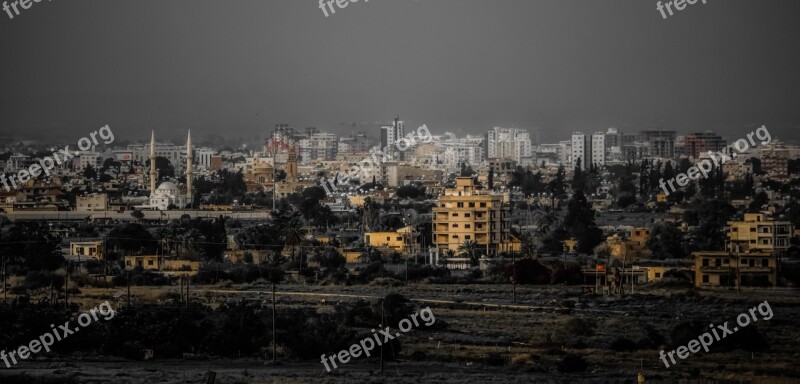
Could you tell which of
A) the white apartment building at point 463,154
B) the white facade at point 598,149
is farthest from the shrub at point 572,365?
the white facade at point 598,149

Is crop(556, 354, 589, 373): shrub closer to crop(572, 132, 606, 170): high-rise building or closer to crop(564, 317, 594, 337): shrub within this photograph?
crop(564, 317, 594, 337): shrub

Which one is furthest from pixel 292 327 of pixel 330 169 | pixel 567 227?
pixel 330 169

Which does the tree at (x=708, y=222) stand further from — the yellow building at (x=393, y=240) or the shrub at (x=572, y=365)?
the shrub at (x=572, y=365)

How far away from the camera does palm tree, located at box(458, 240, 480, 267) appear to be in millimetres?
45634

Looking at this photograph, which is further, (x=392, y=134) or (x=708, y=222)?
(x=392, y=134)

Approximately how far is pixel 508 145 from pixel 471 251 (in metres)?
112

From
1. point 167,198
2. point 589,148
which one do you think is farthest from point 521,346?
point 589,148

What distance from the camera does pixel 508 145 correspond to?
520ft

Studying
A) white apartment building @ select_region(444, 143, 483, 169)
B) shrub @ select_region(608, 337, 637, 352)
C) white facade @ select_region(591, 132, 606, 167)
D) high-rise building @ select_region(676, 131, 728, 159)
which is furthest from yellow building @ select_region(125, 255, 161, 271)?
white facade @ select_region(591, 132, 606, 167)

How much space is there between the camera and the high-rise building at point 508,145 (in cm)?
15676

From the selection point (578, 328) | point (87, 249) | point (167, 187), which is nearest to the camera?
point (578, 328)

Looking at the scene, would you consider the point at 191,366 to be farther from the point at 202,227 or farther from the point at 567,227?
the point at 567,227

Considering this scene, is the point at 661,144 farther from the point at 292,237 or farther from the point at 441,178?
Answer: the point at 292,237

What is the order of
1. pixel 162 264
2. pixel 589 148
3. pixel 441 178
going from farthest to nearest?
pixel 589 148, pixel 441 178, pixel 162 264
